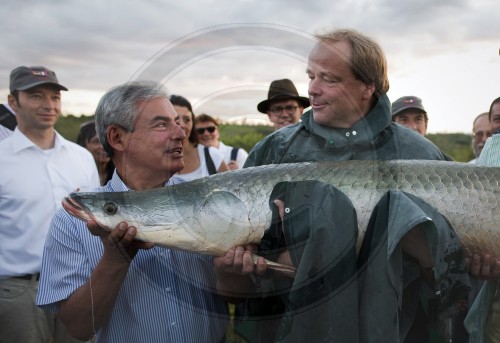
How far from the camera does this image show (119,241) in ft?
8.95

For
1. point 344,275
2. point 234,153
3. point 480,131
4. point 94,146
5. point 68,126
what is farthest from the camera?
point 68,126

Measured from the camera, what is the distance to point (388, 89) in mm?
3809

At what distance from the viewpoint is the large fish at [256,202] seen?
2.76 metres

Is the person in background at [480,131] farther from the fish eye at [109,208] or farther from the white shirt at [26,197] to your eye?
the fish eye at [109,208]

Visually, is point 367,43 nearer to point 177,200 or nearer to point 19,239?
point 177,200

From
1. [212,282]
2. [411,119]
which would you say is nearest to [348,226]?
[212,282]

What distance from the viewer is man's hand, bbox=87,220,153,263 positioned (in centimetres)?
270

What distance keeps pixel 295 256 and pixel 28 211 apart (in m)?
3.52

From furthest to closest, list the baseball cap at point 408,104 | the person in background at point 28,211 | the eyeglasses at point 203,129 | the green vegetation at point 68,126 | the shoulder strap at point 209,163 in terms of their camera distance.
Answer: the green vegetation at point 68,126 → the baseball cap at point 408,104 → the eyeglasses at point 203,129 → the shoulder strap at point 209,163 → the person in background at point 28,211

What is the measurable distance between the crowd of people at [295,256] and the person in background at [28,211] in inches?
92.5

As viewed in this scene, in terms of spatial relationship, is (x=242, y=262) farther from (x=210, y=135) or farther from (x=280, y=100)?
(x=210, y=135)

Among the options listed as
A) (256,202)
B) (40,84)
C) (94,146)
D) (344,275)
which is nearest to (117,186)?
(256,202)

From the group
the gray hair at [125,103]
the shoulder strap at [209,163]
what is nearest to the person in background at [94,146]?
the shoulder strap at [209,163]

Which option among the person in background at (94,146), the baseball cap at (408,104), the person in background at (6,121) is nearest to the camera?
the person in background at (6,121)
